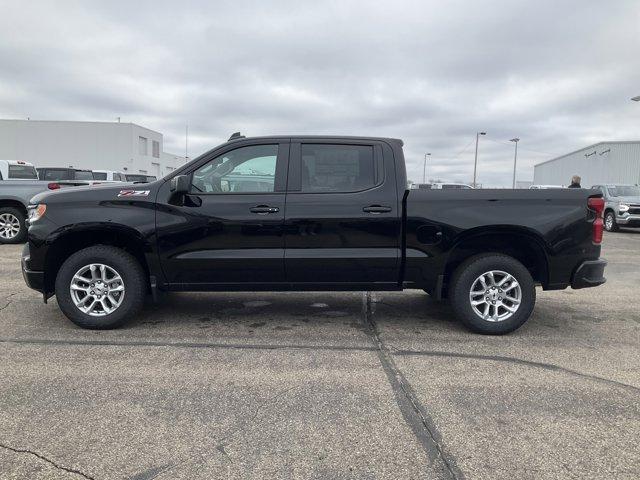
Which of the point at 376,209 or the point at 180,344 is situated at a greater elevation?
the point at 376,209

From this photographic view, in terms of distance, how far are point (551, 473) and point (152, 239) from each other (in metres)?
3.67

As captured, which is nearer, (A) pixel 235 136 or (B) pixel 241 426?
(B) pixel 241 426

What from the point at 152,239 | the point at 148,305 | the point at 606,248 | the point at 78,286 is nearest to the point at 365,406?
the point at 152,239

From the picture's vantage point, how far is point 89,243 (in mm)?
4926

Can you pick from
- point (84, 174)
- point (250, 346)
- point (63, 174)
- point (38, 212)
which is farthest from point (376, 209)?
point (63, 174)

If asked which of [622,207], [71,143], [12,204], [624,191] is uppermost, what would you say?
[71,143]

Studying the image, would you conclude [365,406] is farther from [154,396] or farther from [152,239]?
[152,239]

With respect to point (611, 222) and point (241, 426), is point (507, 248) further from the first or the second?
point (611, 222)

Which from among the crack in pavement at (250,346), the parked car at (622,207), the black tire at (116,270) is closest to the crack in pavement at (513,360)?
the crack in pavement at (250,346)

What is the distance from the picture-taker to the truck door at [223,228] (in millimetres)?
4703

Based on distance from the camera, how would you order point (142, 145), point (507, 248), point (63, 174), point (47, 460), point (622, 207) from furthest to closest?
1. point (142, 145)
2. point (63, 174)
3. point (622, 207)
4. point (507, 248)
5. point (47, 460)

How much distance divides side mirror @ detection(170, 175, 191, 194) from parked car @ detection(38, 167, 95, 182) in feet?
45.5

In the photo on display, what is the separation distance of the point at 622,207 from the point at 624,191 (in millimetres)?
1948

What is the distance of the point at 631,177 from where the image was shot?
32594 mm
